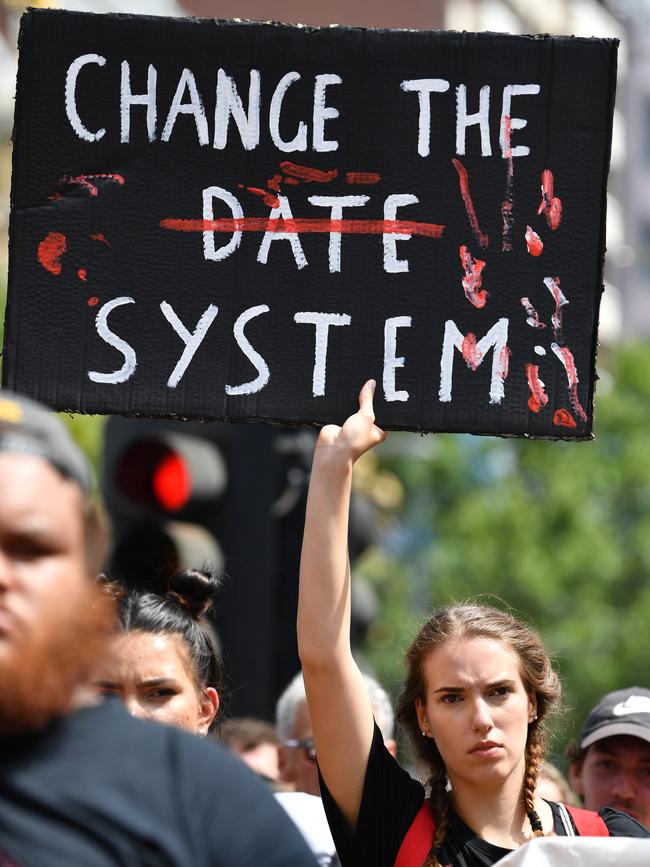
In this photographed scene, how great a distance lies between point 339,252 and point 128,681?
96 centimetres

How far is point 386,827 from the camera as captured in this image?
9.39 feet

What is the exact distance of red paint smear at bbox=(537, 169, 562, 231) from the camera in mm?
3221

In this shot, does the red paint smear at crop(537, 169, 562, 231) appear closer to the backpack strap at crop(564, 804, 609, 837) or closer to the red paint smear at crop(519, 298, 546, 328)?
the red paint smear at crop(519, 298, 546, 328)

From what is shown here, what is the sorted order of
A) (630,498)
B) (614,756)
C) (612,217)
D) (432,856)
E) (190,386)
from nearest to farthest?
(432,856)
(190,386)
(614,756)
(630,498)
(612,217)

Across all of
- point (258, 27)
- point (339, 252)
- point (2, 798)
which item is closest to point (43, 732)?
point (2, 798)

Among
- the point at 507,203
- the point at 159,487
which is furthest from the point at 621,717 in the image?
the point at 159,487

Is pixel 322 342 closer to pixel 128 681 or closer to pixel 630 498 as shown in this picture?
pixel 128 681

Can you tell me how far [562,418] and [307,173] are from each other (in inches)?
28.4

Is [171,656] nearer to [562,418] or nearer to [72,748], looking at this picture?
[562,418]

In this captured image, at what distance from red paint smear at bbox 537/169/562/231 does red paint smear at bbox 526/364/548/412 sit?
29 centimetres

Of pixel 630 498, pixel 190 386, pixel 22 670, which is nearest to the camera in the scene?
pixel 22 670

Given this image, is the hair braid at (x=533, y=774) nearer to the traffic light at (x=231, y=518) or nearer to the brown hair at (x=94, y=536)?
the brown hair at (x=94, y=536)

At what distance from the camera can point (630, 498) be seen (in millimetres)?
30281

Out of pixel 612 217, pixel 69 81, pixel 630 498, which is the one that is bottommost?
pixel 630 498
